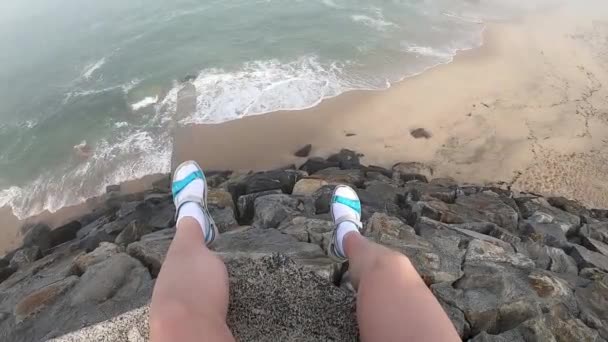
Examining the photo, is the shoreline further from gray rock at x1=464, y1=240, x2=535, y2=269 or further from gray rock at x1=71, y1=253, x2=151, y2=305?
gray rock at x1=71, y1=253, x2=151, y2=305

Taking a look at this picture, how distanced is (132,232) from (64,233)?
2.33 metres

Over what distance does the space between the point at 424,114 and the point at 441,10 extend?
7737 mm

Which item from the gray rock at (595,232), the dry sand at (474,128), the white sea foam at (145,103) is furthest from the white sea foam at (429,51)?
the white sea foam at (145,103)

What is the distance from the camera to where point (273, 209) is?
5961 millimetres

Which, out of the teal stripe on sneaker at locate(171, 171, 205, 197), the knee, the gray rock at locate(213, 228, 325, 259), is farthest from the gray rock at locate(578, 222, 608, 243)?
the knee

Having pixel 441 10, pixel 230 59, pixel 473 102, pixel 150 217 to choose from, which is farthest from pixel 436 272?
pixel 441 10

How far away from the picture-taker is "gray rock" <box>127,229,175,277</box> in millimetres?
4570

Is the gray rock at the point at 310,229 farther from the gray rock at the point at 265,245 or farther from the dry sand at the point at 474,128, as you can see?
the dry sand at the point at 474,128

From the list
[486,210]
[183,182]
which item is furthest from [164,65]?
[486,210]

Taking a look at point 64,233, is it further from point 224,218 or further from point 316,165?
point 316,165

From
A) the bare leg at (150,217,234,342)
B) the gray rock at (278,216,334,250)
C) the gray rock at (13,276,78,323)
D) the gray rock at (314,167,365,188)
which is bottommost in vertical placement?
the gray rock at (314,167,365,188)

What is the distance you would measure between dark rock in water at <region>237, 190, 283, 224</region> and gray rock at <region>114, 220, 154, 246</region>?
1.45 meters

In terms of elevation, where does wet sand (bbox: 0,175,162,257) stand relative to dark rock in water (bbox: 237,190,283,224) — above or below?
below

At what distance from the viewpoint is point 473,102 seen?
1038 cm
